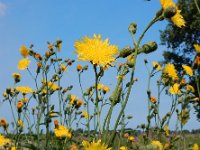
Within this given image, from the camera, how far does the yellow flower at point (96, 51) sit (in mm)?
1390

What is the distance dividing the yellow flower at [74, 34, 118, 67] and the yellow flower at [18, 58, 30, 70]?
9.00ft

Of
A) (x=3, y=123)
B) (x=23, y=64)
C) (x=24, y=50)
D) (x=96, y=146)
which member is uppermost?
(x=24, y=50)

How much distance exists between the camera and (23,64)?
13.8 feet

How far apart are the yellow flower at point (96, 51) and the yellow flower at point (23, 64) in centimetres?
274

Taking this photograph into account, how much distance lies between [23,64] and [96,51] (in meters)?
2.87

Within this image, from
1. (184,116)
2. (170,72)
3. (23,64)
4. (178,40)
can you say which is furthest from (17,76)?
(178,40)

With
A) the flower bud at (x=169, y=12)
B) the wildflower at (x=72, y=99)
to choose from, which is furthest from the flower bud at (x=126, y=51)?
the wildflower at (x=72, y=99)

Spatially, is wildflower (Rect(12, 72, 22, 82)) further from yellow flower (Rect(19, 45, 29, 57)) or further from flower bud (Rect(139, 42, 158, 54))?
flower bud (Rect(139, 42, 158, 54))

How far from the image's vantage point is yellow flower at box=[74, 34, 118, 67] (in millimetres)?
1390

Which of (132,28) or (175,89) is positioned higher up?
(175,89)

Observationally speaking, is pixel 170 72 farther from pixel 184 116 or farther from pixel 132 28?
pixel 132 28

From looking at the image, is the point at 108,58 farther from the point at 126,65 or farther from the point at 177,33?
the point at 177,33

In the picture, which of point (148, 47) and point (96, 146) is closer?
point (96, 146)

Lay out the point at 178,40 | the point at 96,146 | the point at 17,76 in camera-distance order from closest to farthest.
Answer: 1. the point at 96,146
2. the point at 17,76
3. the point at 178,40
